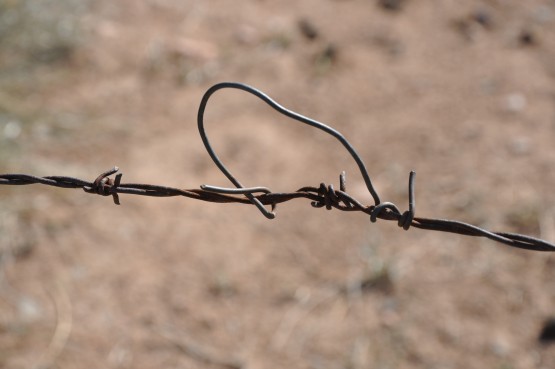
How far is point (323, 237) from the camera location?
2.94 m

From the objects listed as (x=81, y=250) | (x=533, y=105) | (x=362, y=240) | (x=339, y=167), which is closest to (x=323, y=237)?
(x=362, y=240)

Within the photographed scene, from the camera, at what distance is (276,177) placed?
10.5 ft

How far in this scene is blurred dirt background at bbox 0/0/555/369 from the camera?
100 inches

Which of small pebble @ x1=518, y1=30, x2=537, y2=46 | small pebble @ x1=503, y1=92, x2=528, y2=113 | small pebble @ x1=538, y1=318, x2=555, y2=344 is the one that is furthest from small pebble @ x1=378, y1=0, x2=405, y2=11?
small pebble @ x1=538, y1=318, x2=555, y2=344

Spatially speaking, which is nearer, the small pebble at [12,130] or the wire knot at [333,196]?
the wire knot at [333,196]

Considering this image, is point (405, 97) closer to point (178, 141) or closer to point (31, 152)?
point (178, 141)

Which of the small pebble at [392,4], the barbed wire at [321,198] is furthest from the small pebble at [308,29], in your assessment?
the barbed wire at [321,198]

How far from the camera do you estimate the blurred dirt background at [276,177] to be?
2.54 m

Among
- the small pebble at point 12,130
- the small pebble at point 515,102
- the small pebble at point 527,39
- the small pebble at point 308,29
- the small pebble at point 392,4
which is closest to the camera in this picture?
the small pebble at point 12,130

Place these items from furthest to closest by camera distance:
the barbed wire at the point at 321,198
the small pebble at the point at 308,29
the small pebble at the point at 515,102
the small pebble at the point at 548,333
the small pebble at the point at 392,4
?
1. the small pebble at the point at 392,4
2. the small pebble at the point at 308,29
3. the small pebble at the point at 515,102
4. the small pebble at the point at 548,333
5. the barbed wire at the point at 321,198

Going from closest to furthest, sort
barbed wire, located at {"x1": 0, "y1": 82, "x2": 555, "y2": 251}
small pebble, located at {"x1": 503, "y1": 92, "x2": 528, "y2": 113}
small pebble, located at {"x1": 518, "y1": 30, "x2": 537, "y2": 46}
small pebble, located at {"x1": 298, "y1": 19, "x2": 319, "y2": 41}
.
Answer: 1. barbed wire, located at {"x1": 0, "y1": 82, "x2": 555, "y2": 251}
2. small pebble, located at {"x1": 503, "y1": 92, "x2": 528, "y2": 113}
3. small pebble, located at {"x1": 518, "y1": 30, "x2": 537, "y2": 46}
4. small pebble, located at {"x1": 298, "y1": 19, "x2": 319, "y2": 41}

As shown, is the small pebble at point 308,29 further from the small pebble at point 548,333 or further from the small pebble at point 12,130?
the small pebble at point 548,333

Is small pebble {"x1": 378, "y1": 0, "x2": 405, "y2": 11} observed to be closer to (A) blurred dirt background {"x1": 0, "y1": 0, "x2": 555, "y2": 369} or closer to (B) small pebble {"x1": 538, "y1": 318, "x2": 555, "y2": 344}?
(A) blurred dirt background {"x1": 0, "y1": 0, "x2": 555, "y2": 369}

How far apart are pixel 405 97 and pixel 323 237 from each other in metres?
1.04
